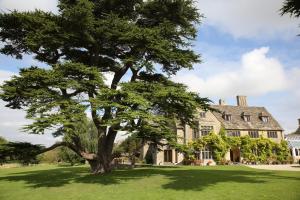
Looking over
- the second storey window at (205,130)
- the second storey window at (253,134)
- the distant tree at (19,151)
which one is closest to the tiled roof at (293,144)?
the second storey window at (253,134)

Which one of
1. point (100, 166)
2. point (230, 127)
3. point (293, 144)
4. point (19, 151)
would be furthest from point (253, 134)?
point (19, 151)

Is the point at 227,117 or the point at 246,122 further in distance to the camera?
the point at 246,122

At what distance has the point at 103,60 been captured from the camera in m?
25.6

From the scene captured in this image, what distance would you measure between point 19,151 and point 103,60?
32.6 feet

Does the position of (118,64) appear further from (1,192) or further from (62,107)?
(1,192)

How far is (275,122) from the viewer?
52594 mm

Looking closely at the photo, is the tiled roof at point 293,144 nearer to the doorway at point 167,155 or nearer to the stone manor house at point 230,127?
the stone manor house at point 230,127

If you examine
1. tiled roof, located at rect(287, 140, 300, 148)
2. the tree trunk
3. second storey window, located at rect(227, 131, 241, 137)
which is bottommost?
→ the tree trunk

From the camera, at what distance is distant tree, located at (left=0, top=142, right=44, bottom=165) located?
66.7 feet

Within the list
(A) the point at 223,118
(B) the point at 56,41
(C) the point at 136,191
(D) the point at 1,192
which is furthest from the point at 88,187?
(A) the point at 223,118

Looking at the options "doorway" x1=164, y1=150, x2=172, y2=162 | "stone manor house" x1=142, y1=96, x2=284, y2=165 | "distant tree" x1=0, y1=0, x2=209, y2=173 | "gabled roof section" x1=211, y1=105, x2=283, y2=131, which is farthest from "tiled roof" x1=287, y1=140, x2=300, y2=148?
"distant tree" x1=0, y1=0, x2=209, y2=173

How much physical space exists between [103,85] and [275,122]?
4084 centimetres

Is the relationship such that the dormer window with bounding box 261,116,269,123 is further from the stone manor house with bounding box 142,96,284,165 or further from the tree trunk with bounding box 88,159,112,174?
the tree trunk with bounding box 88,159,112,174

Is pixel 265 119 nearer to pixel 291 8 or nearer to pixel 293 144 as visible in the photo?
pixel 293 144
